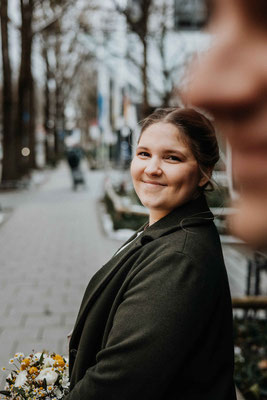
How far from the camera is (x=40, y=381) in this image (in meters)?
1.91

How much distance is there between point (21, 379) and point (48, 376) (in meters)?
0.12

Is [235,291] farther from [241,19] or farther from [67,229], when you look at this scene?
[241,19]

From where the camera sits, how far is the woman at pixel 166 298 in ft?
4.41

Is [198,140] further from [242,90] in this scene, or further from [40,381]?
[242,90]

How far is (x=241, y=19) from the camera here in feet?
1.23

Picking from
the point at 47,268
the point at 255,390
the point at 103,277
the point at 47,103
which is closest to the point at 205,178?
the point at 103,277

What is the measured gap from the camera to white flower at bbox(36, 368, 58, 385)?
1.89m

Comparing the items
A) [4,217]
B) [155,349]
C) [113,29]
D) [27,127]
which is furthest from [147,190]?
[27,127]

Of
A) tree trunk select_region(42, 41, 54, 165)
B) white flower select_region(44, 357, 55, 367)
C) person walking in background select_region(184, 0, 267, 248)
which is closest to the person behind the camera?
person walking in background select_region(184, 0, 267, 248)

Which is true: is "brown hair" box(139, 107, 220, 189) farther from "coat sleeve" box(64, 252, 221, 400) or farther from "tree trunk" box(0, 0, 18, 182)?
"tree trunk" box(0, 0, 18, 182)

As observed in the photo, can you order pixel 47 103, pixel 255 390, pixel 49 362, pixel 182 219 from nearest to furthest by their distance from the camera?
1. pixel 182 219
2. pixel 49 362
3. pixel 255 390
4. pixel 47 103

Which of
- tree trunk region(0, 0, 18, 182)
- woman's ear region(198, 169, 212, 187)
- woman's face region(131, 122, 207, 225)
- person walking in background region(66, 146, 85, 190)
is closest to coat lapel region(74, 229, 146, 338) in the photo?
woman's face region(131, 122, 207, 225)

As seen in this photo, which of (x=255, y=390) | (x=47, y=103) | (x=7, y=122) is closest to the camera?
(x=255, y=390)

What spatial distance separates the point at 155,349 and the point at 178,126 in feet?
2.31
